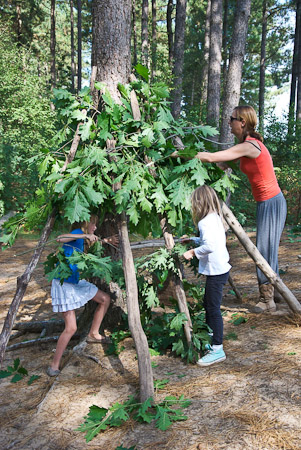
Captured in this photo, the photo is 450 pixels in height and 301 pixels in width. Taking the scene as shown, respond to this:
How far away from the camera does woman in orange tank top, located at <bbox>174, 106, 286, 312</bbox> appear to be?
3576mm

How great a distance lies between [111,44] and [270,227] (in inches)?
98.9

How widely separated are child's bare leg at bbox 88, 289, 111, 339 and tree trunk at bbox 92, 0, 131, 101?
77.0 inches

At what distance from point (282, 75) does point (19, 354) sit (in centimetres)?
3026

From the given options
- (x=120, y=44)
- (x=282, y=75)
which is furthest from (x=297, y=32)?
(x=120, y=44)

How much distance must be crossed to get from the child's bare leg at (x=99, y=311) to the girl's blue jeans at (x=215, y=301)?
40.4 inches

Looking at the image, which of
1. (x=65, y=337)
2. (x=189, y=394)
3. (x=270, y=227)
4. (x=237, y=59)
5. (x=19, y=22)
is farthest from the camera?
(x=19, y=22)

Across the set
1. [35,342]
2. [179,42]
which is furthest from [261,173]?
[179,42]

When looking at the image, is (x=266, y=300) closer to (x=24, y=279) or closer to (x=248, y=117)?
(x=248, y=117)

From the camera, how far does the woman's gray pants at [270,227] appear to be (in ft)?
12.7

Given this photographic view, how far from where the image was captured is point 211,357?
3127mm

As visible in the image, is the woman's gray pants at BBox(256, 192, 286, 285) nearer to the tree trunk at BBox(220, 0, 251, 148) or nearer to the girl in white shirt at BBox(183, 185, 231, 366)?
the girl in white shirt at BBox(183, 185, 231, 366)

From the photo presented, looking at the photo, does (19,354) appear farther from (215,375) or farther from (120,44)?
(120,44)

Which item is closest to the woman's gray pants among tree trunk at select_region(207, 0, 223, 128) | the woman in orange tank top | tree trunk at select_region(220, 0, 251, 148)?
the woman in orange tank top

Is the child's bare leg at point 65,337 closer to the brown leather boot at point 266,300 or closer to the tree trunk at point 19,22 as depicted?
the brown leather boot at point 266,300
